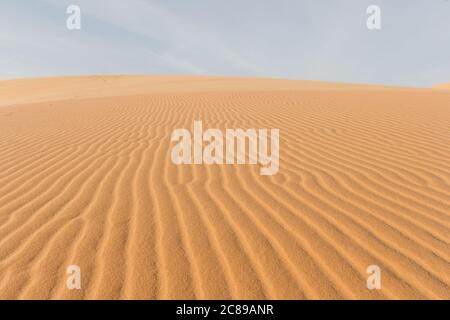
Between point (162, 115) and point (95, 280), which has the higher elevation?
point (162, 115)

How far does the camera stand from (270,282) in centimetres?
205

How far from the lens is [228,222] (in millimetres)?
2795

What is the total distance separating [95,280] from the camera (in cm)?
209

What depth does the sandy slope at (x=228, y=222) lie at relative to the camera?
6.77 feet

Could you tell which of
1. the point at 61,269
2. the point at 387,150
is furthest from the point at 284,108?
the point at 61,269

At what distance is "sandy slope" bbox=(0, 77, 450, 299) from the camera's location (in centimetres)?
206

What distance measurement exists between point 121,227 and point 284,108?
813 cm

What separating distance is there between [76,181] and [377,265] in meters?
3.28

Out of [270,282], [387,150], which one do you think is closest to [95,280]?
[270,282]

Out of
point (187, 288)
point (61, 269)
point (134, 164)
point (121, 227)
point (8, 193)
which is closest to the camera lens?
point (187, 288)

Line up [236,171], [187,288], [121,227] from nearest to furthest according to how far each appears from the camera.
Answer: [187,288] → [121,227] → [236,171]
